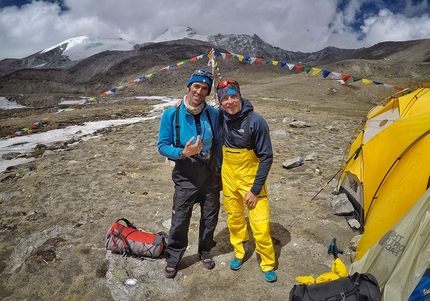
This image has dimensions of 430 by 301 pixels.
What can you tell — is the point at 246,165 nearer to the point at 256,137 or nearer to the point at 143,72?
the point at 256,137

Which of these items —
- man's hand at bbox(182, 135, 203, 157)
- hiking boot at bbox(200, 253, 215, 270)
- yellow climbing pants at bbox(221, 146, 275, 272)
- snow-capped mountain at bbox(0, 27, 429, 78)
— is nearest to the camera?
man's hand at bbox(182, 135, 203, 157)

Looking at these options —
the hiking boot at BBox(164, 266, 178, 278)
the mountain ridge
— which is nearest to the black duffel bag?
the hiking boot at BBox(164, 266, 178, 278)

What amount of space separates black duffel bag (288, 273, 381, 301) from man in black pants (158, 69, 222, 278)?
131 cm

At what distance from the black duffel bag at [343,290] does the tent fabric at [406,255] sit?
1.02ft

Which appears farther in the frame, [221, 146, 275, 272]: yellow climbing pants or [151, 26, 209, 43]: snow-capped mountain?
[151, 26, 209, 43]: snow-capped mountain

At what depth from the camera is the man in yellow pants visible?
3037 mm

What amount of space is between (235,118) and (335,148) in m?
5.91

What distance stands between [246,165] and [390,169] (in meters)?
1.98

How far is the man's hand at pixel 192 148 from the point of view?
2.84 m

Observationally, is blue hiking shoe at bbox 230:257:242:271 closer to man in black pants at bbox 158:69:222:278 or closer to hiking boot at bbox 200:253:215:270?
hiking boot at bbox 200:253:215:270

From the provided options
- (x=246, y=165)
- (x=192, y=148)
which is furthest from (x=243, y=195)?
(x=192, y=148)

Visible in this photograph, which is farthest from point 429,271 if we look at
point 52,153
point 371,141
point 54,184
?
point 52,153

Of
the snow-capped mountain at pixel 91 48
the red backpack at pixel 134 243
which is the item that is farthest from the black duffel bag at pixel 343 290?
the snow-capped mountain at pixel 91 48

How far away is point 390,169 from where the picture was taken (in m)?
3.69
